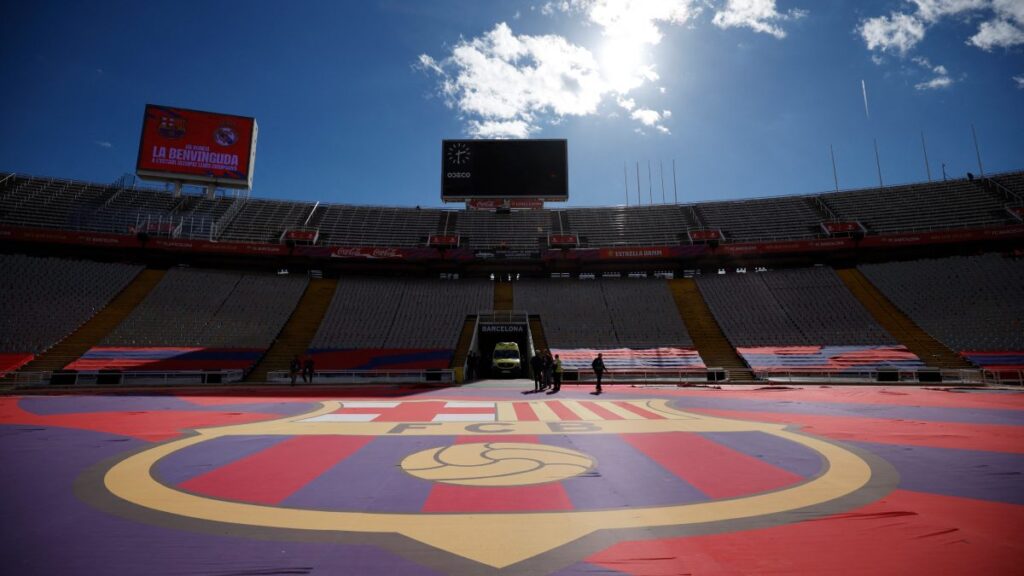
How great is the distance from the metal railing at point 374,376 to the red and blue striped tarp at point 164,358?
13.2 ft

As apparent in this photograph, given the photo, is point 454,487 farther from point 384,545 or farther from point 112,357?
point 112,357

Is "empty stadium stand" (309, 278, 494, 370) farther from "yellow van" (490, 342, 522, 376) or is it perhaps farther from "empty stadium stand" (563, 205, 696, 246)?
"empty stadium stand" (563, 205, 696, 246)

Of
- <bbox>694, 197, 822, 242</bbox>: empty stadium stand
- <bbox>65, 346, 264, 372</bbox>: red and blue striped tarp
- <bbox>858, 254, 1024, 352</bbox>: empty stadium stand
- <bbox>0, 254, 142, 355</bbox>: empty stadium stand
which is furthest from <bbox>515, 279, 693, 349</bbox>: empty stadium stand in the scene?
<bbox>0, 254, 142, 355</bbox>: empty stadium stand

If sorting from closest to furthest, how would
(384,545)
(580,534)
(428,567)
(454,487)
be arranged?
1. (428,567)
2. (384,545)
3. (580,534)
4. (454,487)

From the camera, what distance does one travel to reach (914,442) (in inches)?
283

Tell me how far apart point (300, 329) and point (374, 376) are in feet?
39.6

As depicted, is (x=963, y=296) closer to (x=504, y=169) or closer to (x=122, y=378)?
(x=504, y=169)

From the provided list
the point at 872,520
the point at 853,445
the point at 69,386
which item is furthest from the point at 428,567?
the point at 69,386

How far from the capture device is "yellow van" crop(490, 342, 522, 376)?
90.3ft

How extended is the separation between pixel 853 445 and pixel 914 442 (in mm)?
1148

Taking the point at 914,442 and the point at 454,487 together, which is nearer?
the point at 454,487

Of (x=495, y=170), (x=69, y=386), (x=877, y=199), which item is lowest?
(x=69, y=386)

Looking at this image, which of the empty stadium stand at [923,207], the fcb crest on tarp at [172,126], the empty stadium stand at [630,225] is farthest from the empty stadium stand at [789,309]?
the fcb crest on tarp at [172,126]

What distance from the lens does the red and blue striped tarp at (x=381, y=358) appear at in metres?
28.7
